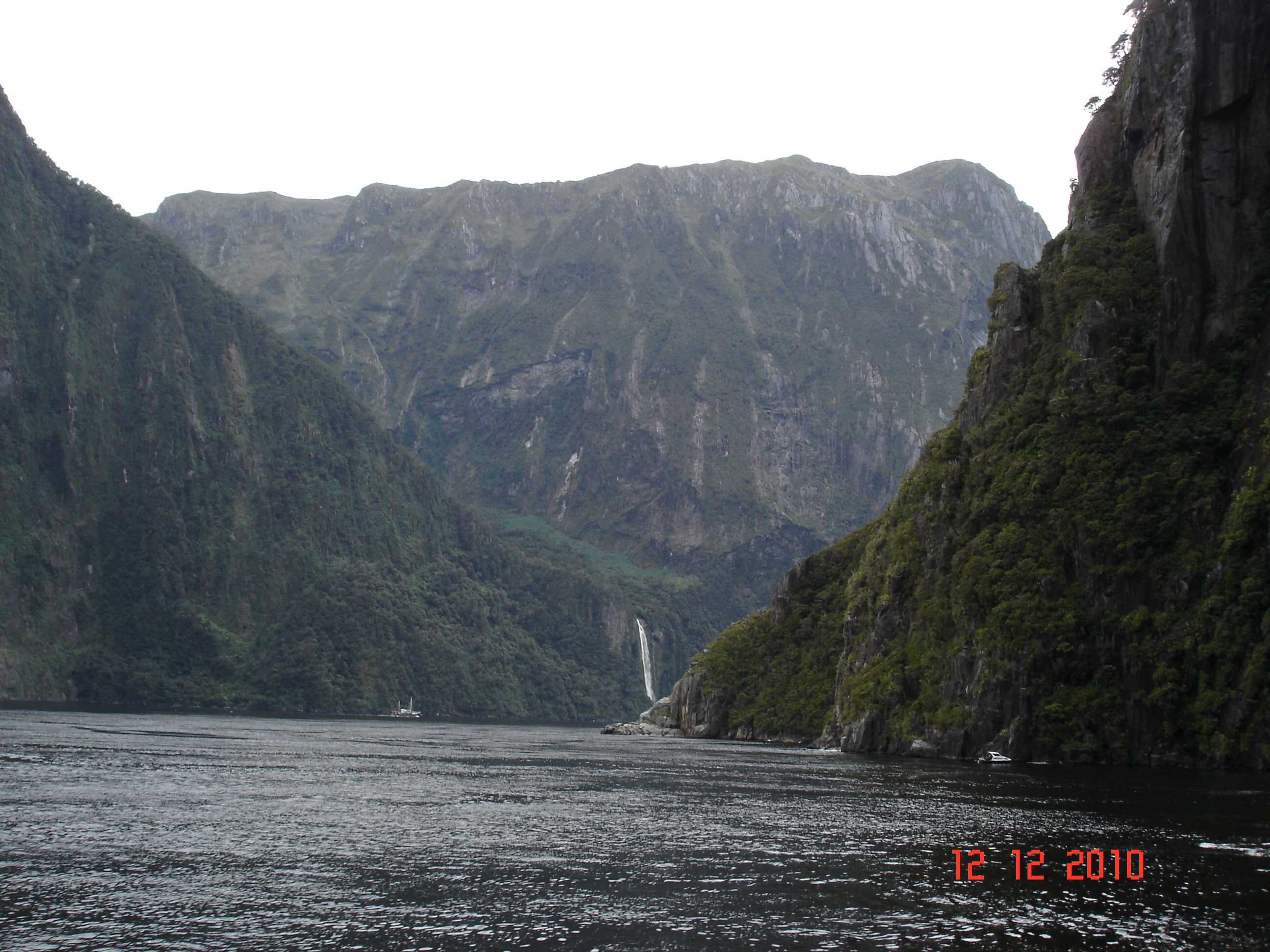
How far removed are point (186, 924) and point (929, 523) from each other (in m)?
114

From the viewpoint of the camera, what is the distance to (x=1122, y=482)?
4545 inches

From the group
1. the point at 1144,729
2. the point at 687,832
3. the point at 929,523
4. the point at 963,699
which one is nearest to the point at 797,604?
the point at 929,523

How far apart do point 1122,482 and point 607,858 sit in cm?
8038

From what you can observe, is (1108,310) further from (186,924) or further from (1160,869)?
(186,924)

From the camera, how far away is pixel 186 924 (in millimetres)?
38312
